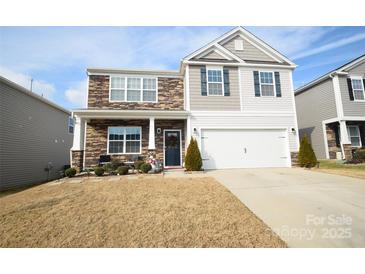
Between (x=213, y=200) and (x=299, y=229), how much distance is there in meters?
1.86

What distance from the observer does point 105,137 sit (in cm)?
990

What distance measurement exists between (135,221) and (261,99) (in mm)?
9503

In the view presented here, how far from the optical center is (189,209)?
12.3ft

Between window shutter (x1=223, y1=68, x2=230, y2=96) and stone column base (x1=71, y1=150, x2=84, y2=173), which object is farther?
window shutter (x1=223, y1=68, x2=230, y2=96)

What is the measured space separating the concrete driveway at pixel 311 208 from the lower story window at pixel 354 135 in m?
8.61

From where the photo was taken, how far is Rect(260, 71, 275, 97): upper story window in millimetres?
10117

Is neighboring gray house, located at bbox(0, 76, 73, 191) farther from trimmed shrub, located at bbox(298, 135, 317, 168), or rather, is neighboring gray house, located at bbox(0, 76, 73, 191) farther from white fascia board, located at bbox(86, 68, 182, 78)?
trimmed shrub, located at bbox(298, 135, 317, 168)

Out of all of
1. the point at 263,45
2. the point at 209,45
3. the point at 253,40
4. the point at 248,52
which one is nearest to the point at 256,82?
the point at 248,52

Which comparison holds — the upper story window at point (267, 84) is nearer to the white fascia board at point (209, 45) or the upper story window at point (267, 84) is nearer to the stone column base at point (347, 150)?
Result: the white fascia board at point (209, 45)

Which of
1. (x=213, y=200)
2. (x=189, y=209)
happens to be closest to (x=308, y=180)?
(x=213, y=200)

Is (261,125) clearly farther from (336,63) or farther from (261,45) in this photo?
(336,63)

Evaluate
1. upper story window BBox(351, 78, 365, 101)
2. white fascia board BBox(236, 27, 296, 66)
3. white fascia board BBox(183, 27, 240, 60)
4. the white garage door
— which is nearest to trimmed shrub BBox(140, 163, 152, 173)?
the white garage door

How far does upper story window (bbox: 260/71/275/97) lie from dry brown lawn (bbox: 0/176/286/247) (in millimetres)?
7505

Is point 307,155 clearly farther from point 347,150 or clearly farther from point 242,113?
point 347,150
